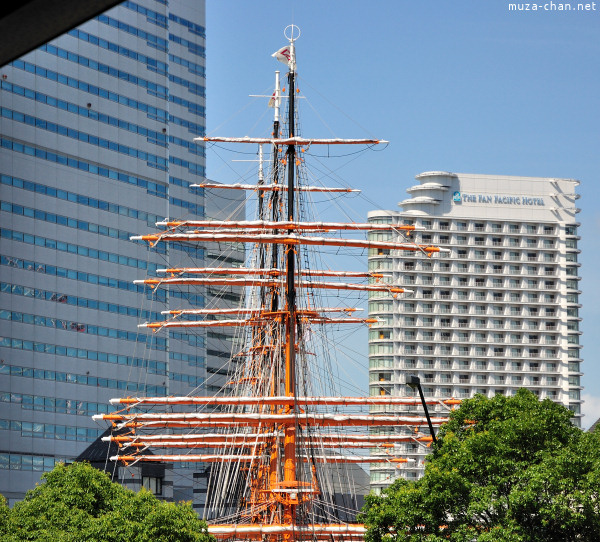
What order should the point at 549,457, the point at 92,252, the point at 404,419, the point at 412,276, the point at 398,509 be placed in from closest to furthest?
1. the point at 549,457
2. the point at 398,509
3. the point at 404,419
4. the point at 92,252
5. the point at 412,276

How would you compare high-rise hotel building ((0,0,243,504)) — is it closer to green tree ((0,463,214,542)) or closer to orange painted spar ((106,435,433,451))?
orange painted spar ((106,435,433,451))

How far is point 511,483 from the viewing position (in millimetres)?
33812

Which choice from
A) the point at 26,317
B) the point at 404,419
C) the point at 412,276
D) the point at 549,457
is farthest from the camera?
the point at 412,276

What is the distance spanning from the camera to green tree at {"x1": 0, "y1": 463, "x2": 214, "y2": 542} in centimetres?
3666

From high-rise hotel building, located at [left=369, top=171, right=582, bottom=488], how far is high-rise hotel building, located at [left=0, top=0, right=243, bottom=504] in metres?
37.3

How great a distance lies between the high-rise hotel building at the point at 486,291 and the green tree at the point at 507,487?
9832 centimetres

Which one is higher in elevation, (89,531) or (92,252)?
(92,252)

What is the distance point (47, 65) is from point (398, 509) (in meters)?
66.8

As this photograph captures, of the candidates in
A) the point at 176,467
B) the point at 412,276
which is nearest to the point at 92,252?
the point at 176,467

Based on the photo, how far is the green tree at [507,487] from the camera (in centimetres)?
3209

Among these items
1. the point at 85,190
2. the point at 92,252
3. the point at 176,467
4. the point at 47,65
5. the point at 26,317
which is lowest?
the point at 176,467

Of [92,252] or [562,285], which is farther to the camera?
[562,285]

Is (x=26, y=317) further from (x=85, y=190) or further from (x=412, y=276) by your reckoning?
(x=412, y=276)

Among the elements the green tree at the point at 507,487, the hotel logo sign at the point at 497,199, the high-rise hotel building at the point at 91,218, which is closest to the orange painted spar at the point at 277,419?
the green tree at the point at 507,487
